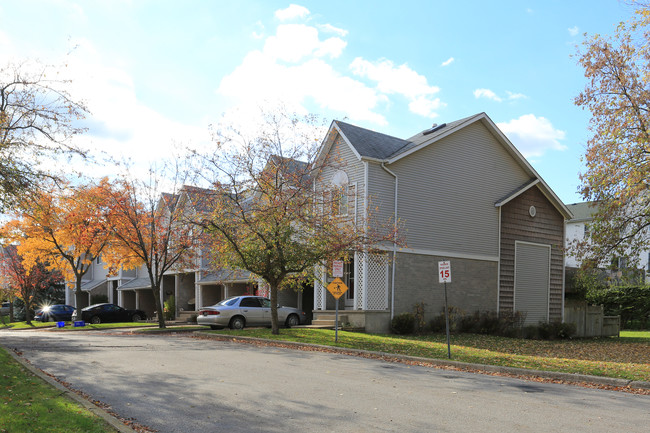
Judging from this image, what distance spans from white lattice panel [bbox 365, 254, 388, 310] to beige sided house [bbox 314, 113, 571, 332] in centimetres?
4

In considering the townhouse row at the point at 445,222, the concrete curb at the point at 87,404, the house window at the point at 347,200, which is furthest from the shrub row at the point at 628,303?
the concrete curb at the point at 87,404

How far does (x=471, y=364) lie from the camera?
13.3 metres

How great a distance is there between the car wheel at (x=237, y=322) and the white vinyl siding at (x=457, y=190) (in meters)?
7.55

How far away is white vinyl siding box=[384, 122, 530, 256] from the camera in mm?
24422

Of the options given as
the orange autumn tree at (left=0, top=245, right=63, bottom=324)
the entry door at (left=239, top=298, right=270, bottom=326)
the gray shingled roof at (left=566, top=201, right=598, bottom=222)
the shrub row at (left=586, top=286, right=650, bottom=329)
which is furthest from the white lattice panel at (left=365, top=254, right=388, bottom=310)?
the gray shingled roof at (left=566, top=201, right=598, bottom=222)

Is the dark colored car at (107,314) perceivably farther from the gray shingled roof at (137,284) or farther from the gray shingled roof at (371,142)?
the gray shingled roof at (371,142)

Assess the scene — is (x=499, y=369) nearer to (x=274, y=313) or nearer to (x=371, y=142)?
(x=274, y=313)

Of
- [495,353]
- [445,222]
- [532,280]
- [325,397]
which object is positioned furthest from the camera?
[532,280]

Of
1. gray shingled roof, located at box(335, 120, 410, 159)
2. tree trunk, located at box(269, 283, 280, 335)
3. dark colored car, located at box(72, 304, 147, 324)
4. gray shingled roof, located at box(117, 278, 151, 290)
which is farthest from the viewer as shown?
gray shingled roof, located at box(117, 278, 151, 290)

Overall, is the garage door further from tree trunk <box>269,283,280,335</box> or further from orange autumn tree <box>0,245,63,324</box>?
orange autumn tree <box>0,245,63,324</box>

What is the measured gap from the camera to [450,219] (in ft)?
84.7

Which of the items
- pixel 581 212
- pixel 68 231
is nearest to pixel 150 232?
pixel 68 231

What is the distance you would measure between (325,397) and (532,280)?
74.0ft

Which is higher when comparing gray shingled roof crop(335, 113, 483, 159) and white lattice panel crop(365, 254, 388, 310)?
gray shingled roof crop(335, 113, 483, 159)
